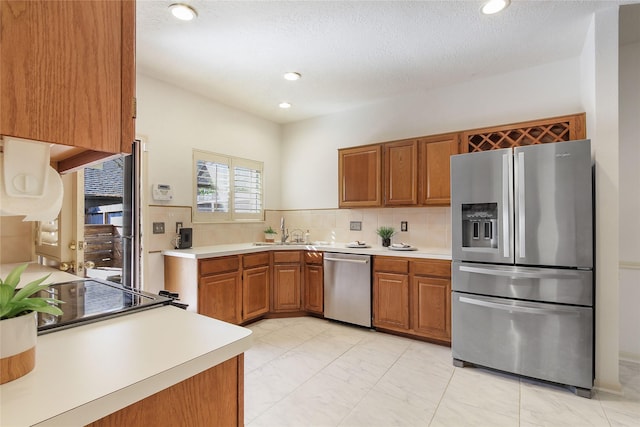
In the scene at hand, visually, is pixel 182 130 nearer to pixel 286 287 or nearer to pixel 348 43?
pixel 348 43

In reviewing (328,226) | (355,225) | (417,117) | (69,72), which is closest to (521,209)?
(417,117)

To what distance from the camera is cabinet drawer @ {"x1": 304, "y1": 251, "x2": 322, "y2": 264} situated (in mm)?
3711

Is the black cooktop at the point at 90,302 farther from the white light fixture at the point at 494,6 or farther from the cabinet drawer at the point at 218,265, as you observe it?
the white light fixture at the point at 494,6

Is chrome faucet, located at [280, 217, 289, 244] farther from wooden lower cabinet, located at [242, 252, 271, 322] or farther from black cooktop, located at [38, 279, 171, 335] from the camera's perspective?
black cooktop, located at [38, 279, 171, 335]

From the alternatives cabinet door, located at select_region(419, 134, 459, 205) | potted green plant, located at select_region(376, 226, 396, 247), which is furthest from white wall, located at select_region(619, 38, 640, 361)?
potted green plant, located at select_region(376, 226, 396, 247)

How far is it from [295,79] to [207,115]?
1.25 m

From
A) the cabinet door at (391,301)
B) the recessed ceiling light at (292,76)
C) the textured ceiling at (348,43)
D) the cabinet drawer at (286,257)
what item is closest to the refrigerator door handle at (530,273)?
the cabinet door at (391,301)

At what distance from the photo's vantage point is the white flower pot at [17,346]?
66 centimetres

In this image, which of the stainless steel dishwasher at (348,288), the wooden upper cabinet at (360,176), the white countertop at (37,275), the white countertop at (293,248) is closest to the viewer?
the white countertop at (37,275)

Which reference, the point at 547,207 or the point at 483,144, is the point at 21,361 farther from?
the point at 483,144

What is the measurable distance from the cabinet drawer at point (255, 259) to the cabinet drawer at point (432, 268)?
1713mm

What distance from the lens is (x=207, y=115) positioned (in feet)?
12.3

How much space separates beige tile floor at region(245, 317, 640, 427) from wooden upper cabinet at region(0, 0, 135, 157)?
6.24 ft

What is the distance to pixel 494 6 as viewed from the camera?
6.91 feet
